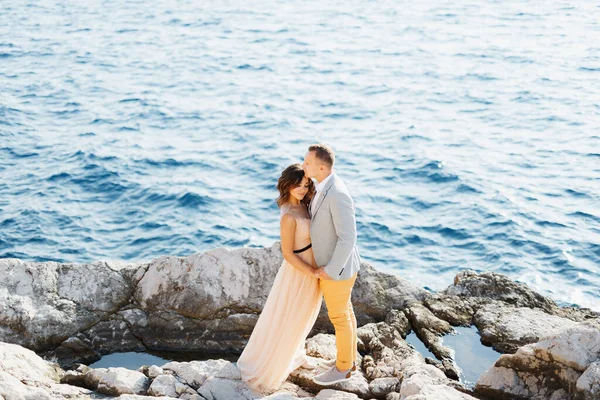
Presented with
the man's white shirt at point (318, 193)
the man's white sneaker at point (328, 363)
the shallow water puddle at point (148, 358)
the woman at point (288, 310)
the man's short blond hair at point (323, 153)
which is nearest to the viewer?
the man's short blond hair at point (323, 153)

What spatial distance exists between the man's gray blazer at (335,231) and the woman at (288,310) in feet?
0.46

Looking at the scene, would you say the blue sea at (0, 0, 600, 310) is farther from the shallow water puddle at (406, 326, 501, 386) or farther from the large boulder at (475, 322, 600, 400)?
the large boulder at (475, 322, 600, 400)

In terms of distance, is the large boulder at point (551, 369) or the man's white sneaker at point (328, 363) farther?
the man's white sneaker at point (328, 363)

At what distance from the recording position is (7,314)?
8117 millimetres

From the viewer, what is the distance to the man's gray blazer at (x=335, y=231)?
21.4ft

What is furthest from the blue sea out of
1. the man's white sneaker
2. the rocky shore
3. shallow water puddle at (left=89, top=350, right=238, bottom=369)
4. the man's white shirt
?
the man's white shirt

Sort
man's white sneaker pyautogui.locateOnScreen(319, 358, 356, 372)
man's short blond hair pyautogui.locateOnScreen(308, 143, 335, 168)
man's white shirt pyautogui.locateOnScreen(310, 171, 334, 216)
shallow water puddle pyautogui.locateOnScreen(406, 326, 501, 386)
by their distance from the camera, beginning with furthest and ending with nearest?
shallow water puddle pyautogui.locateOnScreen(406, 326, 501, 386)
man's white sneaker pyautogui.locateOnScreen(319, 358, 356, 372)
man's white shirt pyautogui.locateOnScreen(310, 171, 334, 216)
man's short blond hair pyautogui.locateOnScreen(308, 143, 335, 168)

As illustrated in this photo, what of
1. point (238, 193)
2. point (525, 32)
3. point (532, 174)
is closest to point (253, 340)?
point (238, 193)

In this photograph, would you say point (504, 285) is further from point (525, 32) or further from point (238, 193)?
point (525, 32)

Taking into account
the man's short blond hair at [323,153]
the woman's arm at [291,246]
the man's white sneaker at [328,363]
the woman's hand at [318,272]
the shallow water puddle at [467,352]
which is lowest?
the shallow water puddle at [467,352]

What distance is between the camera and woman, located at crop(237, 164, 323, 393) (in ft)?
22.4

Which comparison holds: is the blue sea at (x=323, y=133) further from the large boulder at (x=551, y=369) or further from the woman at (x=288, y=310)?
the woman at (x=288, y=310)

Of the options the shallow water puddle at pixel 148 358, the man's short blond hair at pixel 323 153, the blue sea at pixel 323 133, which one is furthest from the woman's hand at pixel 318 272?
the blue sea at pixel 323 133

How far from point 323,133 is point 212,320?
11795 mm
